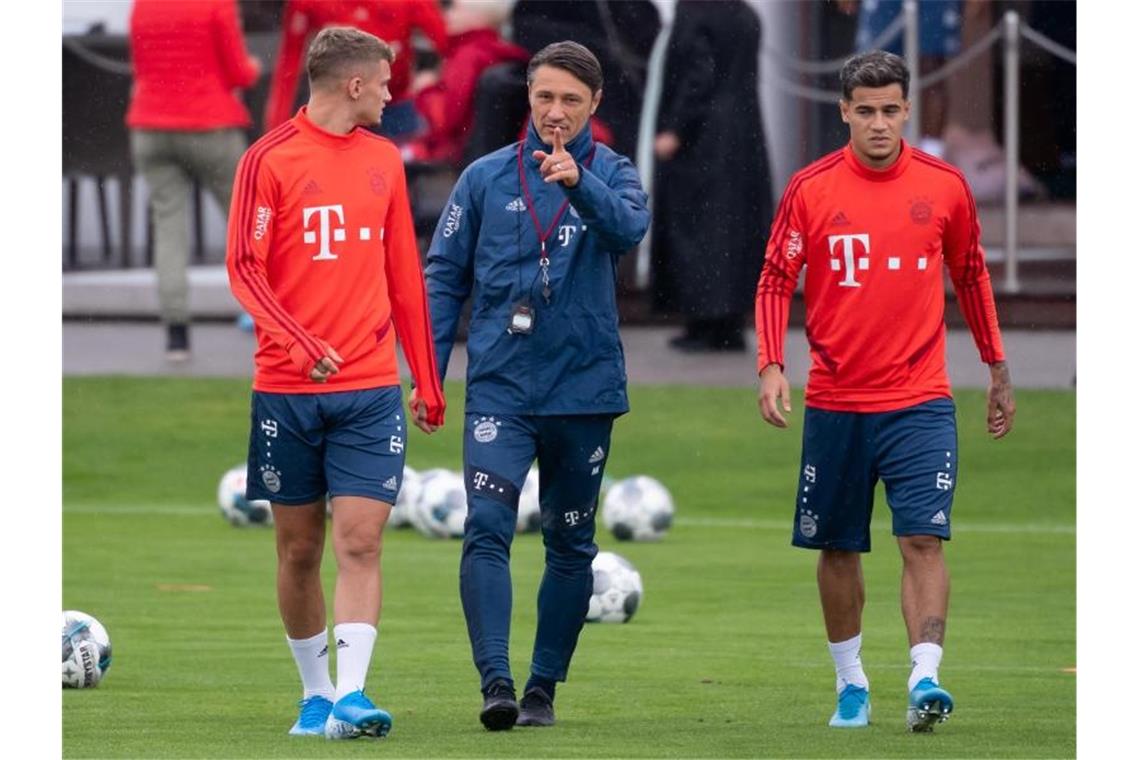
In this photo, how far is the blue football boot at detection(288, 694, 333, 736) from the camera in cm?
800

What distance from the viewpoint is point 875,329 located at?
8.38 metres

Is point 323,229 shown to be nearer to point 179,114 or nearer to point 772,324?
point 772,324

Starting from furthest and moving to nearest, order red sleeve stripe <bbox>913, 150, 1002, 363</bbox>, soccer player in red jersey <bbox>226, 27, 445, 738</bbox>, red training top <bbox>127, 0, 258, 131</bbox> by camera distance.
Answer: red training top <bbox>127, 0, 258, 131</bbox>
red sleeve stripe <bbox>913, 150, 1002, 363</bbox>
soccer player in red jersey <bbox>226, 27, 445, 738</bbox>

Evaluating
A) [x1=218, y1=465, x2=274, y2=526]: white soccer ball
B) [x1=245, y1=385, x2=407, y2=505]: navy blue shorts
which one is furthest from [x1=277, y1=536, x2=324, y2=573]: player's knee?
[x1=218, y1=465, x2=274, y2=526]: white soccer ball

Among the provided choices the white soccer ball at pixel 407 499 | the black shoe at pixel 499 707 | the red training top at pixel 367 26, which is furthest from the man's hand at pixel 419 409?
the red training top at pixel 367 26

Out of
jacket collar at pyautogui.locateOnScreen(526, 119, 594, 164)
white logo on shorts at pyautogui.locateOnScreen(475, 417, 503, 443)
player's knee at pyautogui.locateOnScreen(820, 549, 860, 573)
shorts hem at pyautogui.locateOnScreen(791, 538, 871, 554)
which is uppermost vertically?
jacket collar at pyautogui.locateOnScreen(526, 119, 594, 164)

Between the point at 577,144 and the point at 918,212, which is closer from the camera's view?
the point at 577,144

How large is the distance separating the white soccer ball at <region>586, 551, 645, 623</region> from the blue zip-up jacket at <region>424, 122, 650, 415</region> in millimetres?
2698

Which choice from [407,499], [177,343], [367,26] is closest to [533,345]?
[407,499]

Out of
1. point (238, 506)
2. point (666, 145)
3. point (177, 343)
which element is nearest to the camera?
point (238, 506)

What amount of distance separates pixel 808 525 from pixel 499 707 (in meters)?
1.17

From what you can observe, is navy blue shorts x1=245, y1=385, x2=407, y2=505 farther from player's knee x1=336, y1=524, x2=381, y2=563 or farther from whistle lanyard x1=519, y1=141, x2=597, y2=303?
whistle lanyard x1=519, y1=141, x2=597, y2=303

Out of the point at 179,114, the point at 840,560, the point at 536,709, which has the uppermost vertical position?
the point at 179,114

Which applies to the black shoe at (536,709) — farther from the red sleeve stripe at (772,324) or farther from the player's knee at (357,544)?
the red sleeve stripe at (772,324)
